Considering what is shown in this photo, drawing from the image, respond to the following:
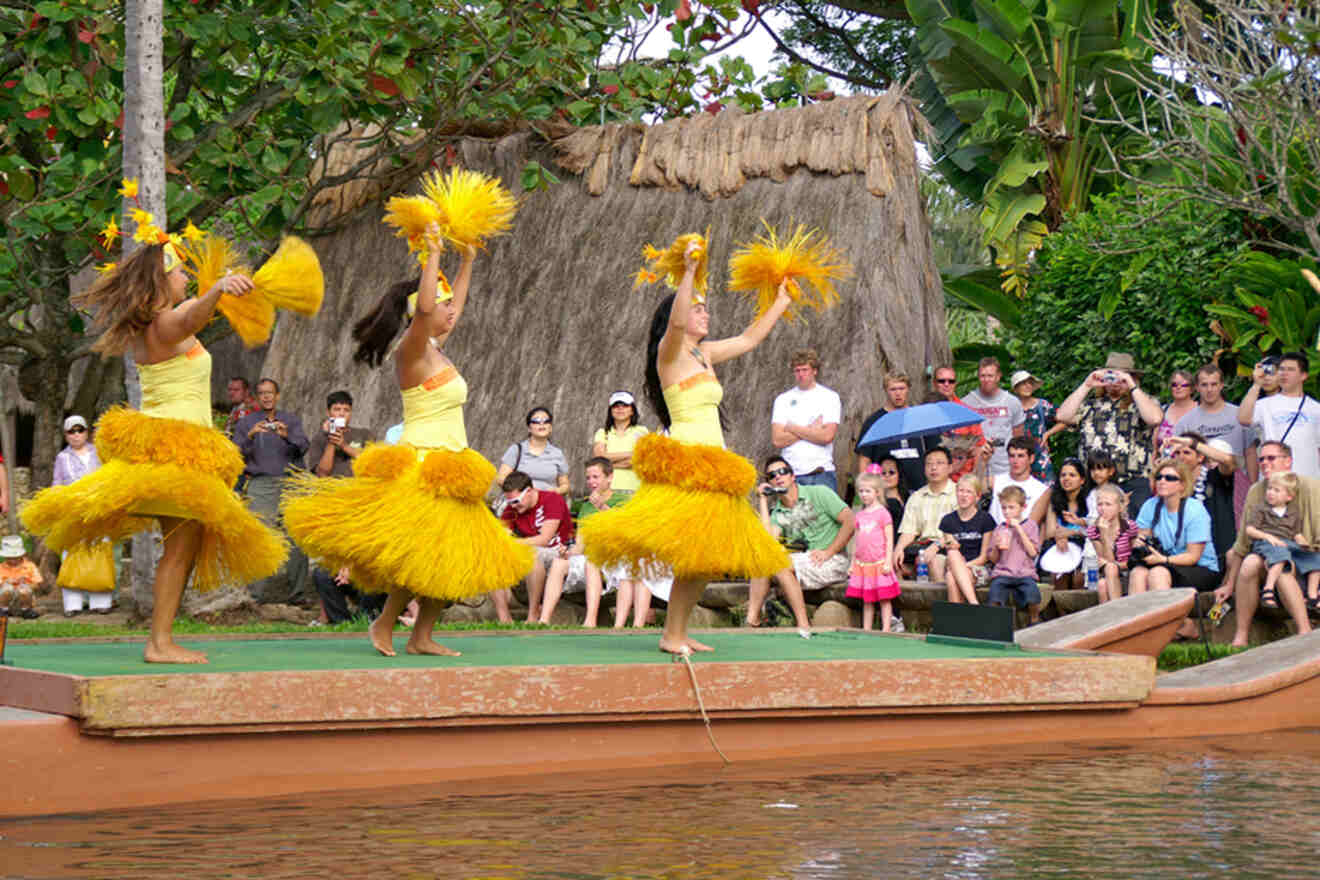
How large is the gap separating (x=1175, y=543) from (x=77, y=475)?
6.37 meters

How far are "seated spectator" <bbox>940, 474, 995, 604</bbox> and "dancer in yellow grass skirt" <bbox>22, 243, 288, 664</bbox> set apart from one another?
13.6 ft

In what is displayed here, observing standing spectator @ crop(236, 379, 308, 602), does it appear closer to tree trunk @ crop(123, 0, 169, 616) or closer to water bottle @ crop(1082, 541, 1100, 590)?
tree trunk @ crop(123, 0, 169, 616)

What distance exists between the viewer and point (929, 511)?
915 centimetres

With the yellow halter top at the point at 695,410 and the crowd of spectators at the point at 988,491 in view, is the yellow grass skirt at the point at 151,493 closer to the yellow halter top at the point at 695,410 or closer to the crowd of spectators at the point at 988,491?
the yellow halter top at the point at 695,410

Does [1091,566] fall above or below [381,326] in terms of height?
below

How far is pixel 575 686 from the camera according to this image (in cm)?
538

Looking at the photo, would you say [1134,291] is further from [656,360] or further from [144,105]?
[144,105]

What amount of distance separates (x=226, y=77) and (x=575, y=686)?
229 inches

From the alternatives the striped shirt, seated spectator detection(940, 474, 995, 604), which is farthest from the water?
seated spectator detection(940, 474, 995, 604)

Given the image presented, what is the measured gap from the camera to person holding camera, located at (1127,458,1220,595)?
27.3 ft

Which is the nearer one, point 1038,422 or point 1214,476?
point 1214,476

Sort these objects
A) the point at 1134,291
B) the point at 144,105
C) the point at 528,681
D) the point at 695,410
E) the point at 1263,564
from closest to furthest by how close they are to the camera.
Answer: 1. the point at 528,681
2. the point at 695,410
3. the point at 1263,564
4. the point at 144,105
5. the point at 1134,291

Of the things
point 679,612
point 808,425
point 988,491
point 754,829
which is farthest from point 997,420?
point 754,829

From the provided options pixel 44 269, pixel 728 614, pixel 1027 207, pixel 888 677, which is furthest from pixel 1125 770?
pixel 1027 207
